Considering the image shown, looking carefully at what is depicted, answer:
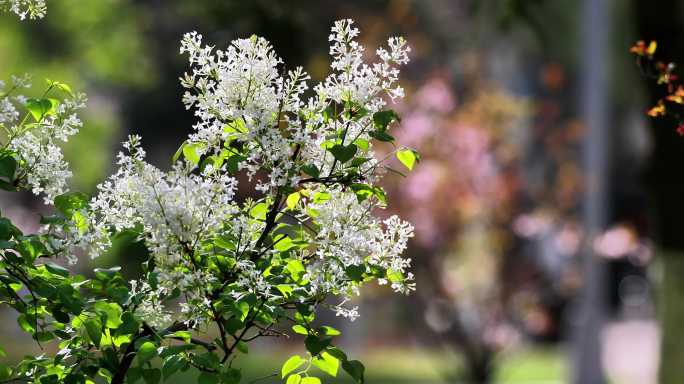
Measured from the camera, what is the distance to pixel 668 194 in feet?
23.3

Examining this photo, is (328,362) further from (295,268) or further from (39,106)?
(39,106)

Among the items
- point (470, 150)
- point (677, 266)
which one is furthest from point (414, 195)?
point (677, 266)

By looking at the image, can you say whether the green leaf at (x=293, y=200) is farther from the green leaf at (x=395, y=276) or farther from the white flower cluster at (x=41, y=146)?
the white flower cluster at (x=41, y=146)

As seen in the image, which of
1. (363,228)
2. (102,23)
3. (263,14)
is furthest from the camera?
(102,23)

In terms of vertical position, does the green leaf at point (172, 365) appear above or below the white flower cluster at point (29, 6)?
below

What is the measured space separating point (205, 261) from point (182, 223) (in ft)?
0.71

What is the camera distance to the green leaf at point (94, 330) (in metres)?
2.74

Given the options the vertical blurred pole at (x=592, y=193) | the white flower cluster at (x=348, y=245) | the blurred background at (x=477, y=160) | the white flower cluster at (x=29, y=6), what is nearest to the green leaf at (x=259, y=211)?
the white flower cluster at (x=348, y=245)

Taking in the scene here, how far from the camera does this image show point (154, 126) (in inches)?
853

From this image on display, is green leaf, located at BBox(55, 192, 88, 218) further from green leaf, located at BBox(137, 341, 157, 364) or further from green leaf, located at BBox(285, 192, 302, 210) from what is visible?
green leaf, located at BBox(285, 192, 302, 210)

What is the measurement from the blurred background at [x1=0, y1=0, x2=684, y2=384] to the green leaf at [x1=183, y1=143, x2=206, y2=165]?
2594 millimetres

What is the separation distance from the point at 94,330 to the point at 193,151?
510mm

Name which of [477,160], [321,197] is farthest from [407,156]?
[477,160]

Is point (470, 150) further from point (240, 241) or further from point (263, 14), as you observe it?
point (240, 241)
